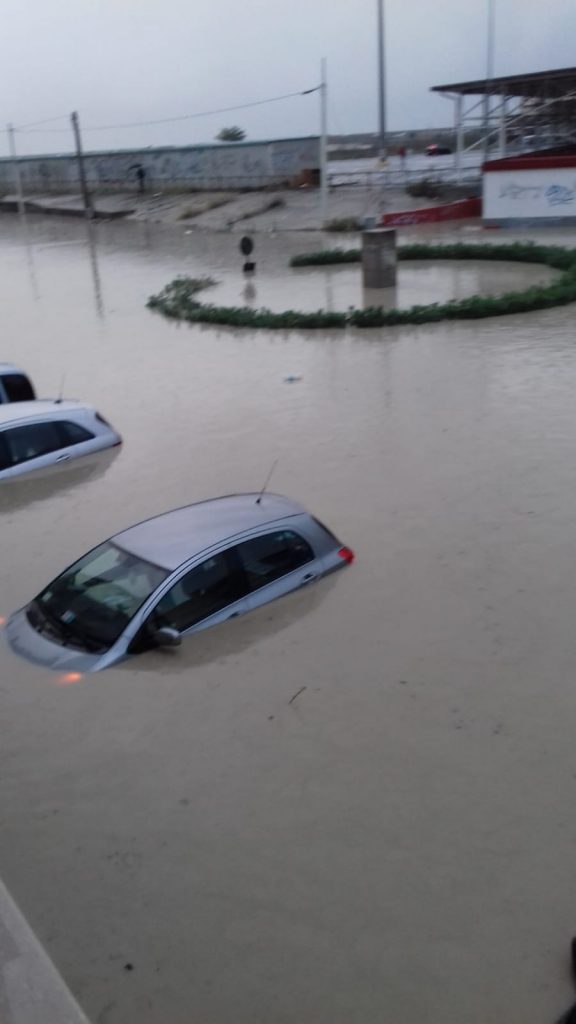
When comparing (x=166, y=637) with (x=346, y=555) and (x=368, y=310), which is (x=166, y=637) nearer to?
(x=346, y=555)

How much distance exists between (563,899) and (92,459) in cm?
1000

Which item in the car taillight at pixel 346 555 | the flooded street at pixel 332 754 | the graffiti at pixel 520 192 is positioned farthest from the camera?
the graffiti at pixel 520 192

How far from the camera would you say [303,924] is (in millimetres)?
5625

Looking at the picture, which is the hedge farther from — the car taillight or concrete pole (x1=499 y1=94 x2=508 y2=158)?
concrete pole (x1=499 y1=94 x2=508 y2=158)

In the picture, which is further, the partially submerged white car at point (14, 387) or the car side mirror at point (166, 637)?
the partially submerged white car at point (14, 387)

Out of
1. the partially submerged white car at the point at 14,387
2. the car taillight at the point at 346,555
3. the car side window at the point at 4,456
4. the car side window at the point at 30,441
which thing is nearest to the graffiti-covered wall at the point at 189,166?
the partially submerged white car at the point at 14,387

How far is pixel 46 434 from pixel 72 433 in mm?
410

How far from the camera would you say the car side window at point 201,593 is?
27.3ft

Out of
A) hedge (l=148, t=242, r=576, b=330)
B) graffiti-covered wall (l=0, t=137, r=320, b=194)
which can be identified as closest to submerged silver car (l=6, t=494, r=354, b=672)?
hedge (l=148, t=242, r=576, b=330)

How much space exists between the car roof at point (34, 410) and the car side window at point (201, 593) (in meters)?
5.77

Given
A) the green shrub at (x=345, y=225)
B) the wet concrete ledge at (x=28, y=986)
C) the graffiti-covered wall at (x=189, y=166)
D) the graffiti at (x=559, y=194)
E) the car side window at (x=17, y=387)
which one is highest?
the graffiti-covered wall at (x=189, y=166)

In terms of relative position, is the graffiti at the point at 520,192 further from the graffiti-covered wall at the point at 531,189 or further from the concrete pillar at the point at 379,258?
the concrete pillar at the point at 379,258

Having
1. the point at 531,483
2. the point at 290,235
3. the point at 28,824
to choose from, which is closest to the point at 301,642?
the point at 28,824

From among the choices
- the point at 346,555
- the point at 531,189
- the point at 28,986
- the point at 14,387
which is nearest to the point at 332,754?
the point at 346,555
